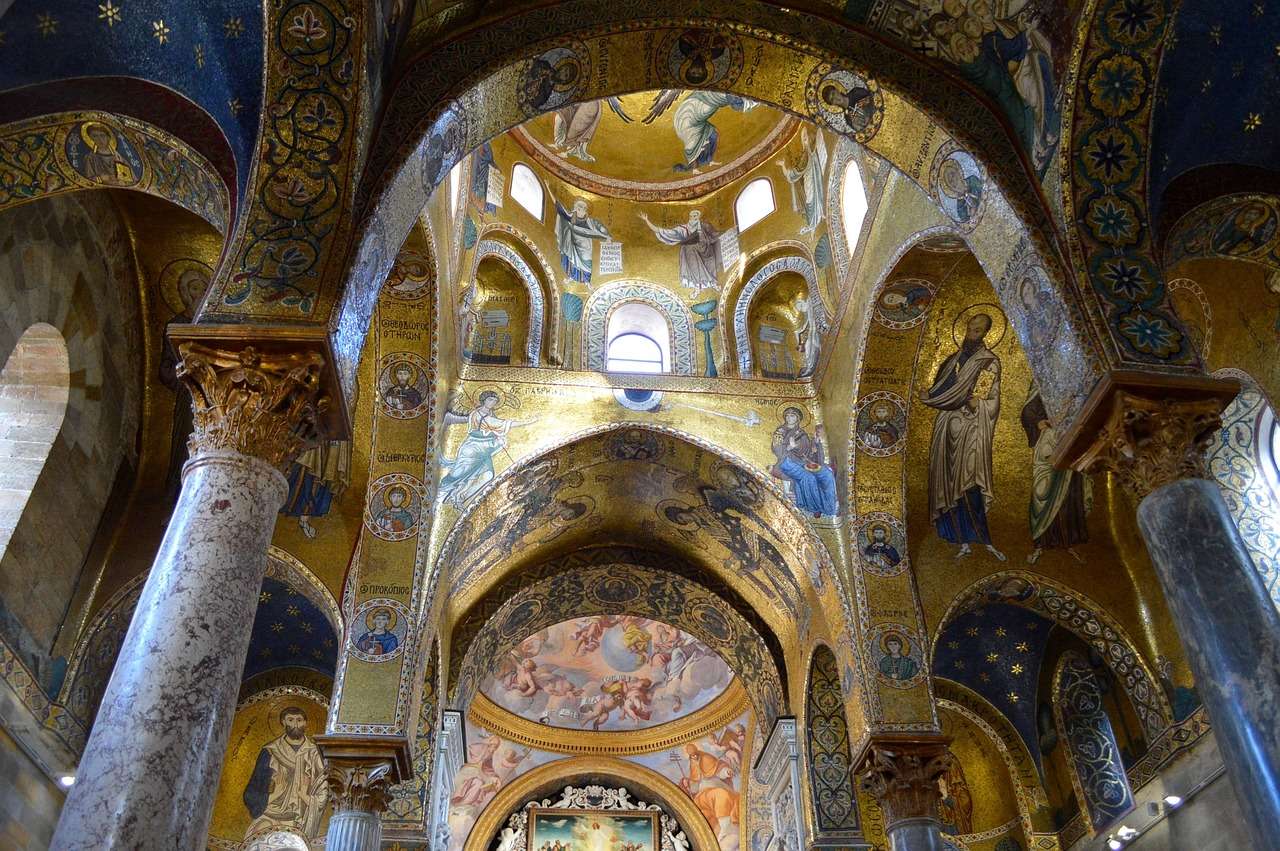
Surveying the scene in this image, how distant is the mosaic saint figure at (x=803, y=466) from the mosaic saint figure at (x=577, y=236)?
362 cm

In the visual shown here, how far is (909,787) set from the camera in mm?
10180

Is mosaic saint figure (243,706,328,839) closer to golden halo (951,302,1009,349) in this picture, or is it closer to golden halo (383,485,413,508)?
golden halo (383,485,413,508)

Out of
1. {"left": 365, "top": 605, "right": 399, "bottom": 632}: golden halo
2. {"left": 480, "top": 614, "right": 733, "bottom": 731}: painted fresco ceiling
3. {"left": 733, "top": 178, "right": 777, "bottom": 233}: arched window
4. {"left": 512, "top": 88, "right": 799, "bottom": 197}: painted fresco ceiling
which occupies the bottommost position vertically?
{"left": 365, "top": 605, "right": 399, "bottom": 632}: golden halo

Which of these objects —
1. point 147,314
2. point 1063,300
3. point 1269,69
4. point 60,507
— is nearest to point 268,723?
point 60,507

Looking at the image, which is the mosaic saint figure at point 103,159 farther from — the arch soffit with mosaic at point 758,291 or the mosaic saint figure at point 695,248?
the mosaic saint figure at point 695,248

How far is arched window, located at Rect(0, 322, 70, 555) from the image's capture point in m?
9.28

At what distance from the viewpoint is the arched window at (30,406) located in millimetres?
9281

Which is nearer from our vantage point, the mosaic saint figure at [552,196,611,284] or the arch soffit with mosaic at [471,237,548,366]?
the arch soffit with mosaic at [471,237,548,366]

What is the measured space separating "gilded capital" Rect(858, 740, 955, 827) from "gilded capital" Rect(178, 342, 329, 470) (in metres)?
6.93

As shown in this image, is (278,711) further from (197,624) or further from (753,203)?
(197,624)

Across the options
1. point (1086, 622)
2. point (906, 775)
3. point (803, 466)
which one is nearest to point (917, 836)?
point (906, 775)

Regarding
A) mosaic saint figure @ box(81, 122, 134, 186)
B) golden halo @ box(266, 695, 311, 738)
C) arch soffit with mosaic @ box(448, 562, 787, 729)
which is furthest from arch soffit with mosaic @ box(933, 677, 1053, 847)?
mosaic saint figure @ box(81, 122, 134, 186)

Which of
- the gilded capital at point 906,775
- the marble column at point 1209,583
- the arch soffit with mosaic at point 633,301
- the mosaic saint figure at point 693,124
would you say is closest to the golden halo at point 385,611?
the arch soffit with mosaic at point 633,301

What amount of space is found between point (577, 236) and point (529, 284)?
1369mm
